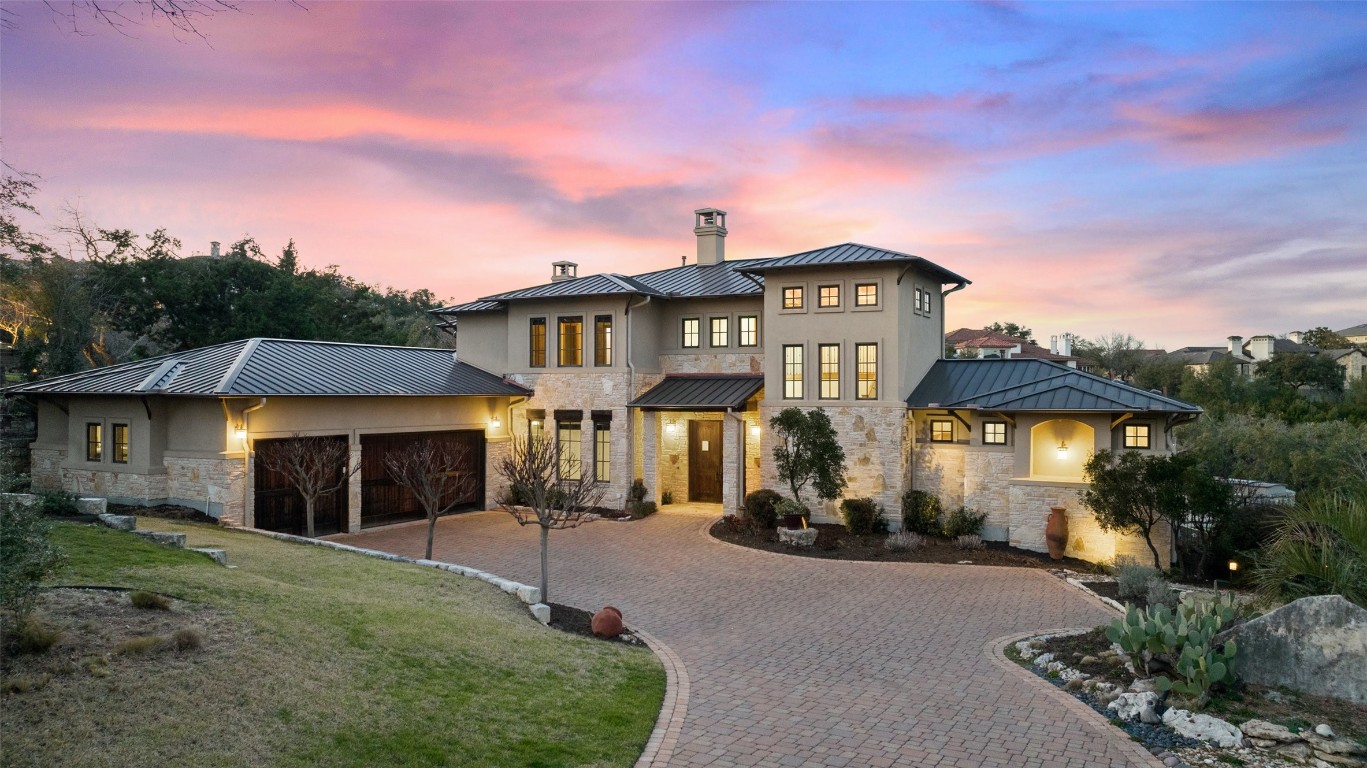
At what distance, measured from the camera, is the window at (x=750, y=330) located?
23.1 metres

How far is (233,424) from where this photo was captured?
17688 mm

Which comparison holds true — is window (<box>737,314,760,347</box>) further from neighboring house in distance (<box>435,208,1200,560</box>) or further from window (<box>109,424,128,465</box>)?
window (<box>109,424,128,465</box>)

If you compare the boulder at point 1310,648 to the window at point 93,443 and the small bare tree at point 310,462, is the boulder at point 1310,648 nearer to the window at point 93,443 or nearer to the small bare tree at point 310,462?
the small bare tree at point 310,462

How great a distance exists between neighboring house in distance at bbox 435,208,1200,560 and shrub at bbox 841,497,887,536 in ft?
1.52

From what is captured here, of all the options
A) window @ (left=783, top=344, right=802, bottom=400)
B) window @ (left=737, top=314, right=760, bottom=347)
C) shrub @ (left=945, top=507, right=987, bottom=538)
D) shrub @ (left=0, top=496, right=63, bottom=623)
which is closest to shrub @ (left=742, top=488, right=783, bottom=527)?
window @ (left=783, top=344, right=802, bottom=400)

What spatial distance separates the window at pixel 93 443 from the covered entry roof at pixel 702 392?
511 inches

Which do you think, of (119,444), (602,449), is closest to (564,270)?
(602,449)

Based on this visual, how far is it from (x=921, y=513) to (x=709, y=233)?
11327 millimetres

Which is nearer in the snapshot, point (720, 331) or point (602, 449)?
point (602, 449)

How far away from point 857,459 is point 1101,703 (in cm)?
1171

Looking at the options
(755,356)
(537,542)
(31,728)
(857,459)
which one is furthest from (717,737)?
(755,356)

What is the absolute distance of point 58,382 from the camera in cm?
1959

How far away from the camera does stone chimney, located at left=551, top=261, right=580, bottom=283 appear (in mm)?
28812

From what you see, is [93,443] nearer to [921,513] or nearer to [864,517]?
[864,517]
